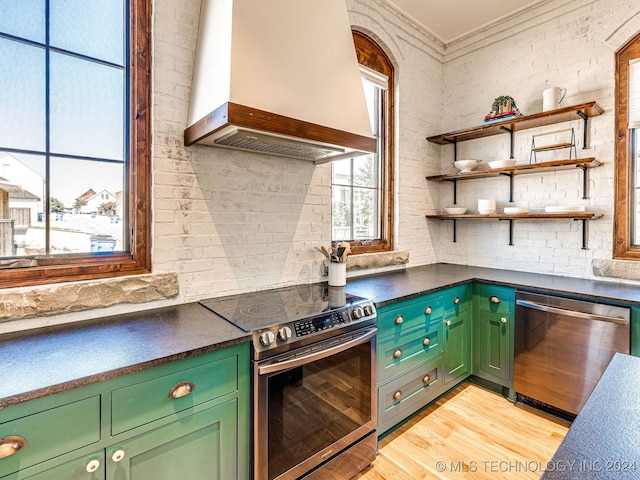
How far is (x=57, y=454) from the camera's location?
102 cm

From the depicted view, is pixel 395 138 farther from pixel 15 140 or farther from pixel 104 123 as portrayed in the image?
pixel 15 140

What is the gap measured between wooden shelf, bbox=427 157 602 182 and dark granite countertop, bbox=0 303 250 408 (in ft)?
8.42

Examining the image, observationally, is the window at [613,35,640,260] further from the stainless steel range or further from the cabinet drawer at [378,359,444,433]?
the stainless steel range

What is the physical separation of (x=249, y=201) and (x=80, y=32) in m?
1.18

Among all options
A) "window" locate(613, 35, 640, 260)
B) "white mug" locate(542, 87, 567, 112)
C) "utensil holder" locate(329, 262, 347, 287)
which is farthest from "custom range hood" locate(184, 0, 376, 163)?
"window" locate(613, 35, 640, 260)

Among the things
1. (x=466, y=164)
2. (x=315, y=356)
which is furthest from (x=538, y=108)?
(x=315, y=356)

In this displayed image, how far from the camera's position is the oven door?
144 cm

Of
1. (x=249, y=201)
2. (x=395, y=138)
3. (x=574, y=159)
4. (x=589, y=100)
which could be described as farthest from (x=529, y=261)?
(x=249, y=201)

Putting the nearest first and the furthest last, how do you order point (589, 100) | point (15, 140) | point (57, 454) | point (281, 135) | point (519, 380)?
point (57, 454) < point (15, 140) < point (281, 135) < point (519, 380) < point (589, 100)

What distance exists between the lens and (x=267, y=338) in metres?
1.44

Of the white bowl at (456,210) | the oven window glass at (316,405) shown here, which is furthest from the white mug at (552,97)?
the oven window glass at (316,405)

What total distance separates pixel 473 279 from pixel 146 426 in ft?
7.87

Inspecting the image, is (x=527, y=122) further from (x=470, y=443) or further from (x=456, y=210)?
(x=470, y=443)

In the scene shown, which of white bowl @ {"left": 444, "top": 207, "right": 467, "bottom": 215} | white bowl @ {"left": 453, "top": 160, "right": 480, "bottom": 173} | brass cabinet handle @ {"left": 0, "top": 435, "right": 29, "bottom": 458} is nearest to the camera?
brass cabinet handle @ {"left": 0, "top": 435, "right": 29, "bottom": 458}
